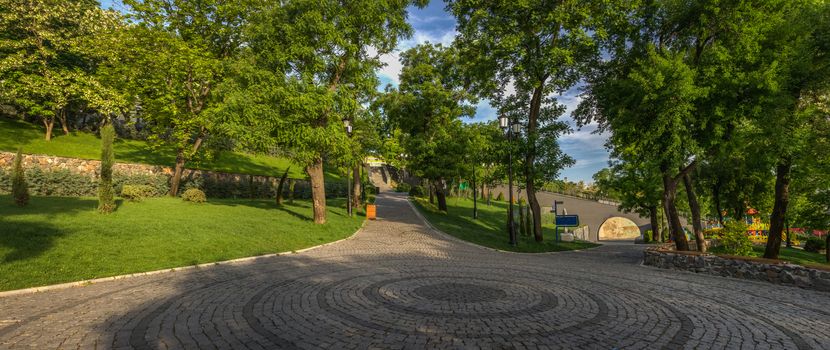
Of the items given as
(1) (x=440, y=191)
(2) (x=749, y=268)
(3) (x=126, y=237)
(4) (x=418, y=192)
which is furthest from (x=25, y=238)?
(4) (x=418, y=192)

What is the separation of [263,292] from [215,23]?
2599 cm

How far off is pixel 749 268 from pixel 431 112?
22.8 metres

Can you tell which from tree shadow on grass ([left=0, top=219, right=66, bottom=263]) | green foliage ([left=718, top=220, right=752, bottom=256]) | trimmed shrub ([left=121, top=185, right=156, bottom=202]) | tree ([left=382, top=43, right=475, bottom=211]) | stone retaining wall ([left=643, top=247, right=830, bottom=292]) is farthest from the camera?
tree ([left=382, top=43, right=475, bottom=211])

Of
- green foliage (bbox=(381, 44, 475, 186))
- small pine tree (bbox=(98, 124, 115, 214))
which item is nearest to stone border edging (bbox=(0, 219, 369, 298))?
small pine tree (bbox=(98, 124, 115, 214))

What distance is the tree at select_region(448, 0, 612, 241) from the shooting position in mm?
17188

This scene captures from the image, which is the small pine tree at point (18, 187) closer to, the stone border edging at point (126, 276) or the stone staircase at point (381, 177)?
the stone border edging at point (126, 276)

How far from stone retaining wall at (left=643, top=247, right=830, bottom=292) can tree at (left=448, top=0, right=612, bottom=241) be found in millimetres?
7544

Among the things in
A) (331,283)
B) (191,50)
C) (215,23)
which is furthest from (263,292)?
(215,23)

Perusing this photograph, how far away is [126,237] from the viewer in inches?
460

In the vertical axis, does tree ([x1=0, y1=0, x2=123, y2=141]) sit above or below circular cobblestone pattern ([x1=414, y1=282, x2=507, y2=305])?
above

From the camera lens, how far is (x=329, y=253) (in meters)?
13.4

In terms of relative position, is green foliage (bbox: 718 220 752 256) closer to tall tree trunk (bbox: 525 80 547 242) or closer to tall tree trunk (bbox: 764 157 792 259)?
tall tree trunk (bbox: 764 157 792 259)

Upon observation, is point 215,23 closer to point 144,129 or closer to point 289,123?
point 289,123

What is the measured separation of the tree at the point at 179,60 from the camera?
2355 cm
